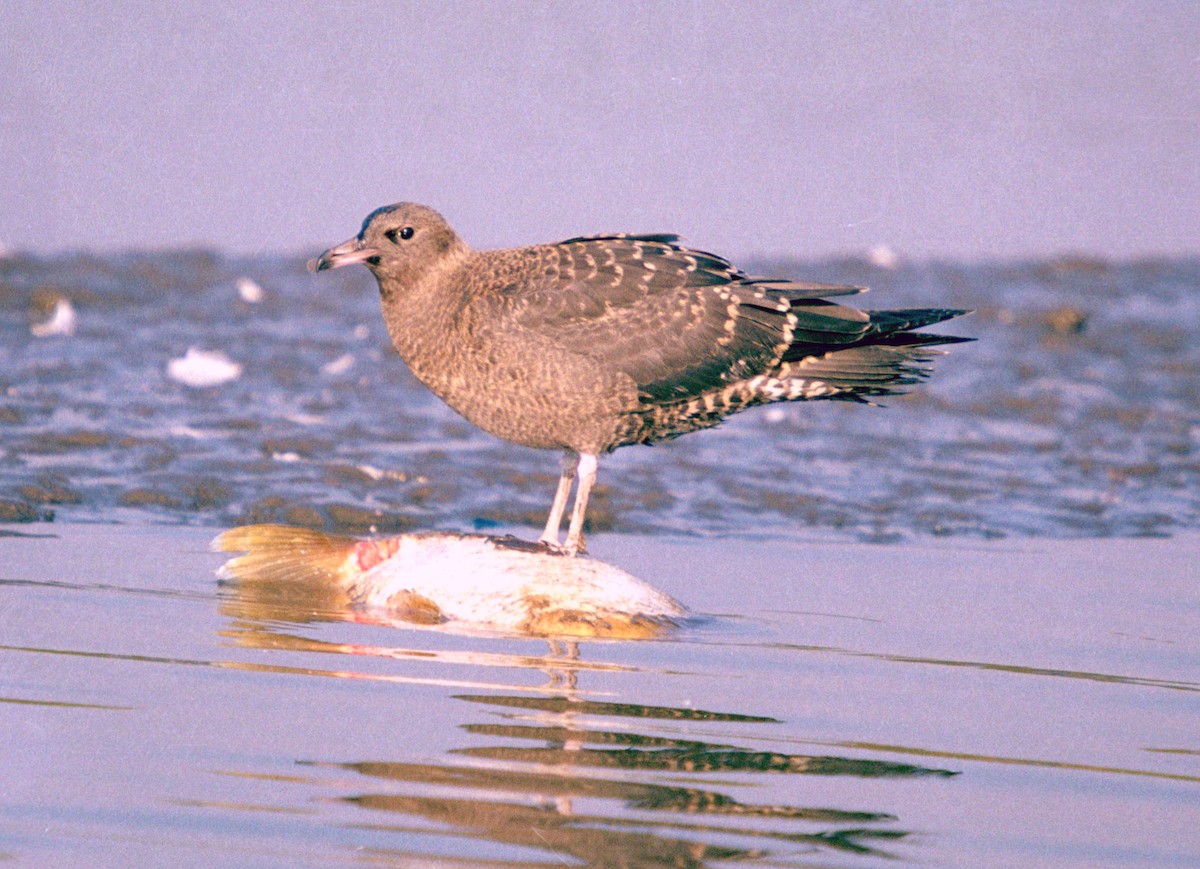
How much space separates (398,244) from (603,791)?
3.26 meters

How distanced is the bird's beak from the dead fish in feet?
3.44

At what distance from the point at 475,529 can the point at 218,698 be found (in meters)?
3.22

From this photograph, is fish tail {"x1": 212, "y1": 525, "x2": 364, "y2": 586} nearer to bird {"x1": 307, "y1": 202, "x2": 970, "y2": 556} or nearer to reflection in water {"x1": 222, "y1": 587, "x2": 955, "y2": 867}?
bird {"x1": 307, "y1": 202, "x2": 970, "y2": 556}

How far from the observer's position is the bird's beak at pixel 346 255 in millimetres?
6875

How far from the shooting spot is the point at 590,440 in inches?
279

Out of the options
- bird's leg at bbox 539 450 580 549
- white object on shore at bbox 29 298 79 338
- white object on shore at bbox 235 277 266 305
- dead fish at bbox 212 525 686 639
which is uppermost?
white object on shore at bbox 235 277 266 305

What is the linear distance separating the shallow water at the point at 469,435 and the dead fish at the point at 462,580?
1490 millimetres

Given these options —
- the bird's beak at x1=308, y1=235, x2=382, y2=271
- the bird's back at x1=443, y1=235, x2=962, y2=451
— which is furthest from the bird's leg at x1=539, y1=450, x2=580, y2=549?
the bird's beak at x1=308, y1=235, x2=382, y2=271

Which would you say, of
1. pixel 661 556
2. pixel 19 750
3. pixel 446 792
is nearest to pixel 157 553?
pixel 661 556

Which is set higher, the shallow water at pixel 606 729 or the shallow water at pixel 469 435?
the shallow water at pixel 469 435

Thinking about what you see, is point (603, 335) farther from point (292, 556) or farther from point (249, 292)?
point (249, 292)

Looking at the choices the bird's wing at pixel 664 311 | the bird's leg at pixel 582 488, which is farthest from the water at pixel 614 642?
the bird's wing at pixel 664 311

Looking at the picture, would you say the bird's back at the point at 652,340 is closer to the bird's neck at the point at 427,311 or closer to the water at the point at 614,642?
the bird's neck at the point at 427,311

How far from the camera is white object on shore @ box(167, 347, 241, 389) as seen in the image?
10570 mm
